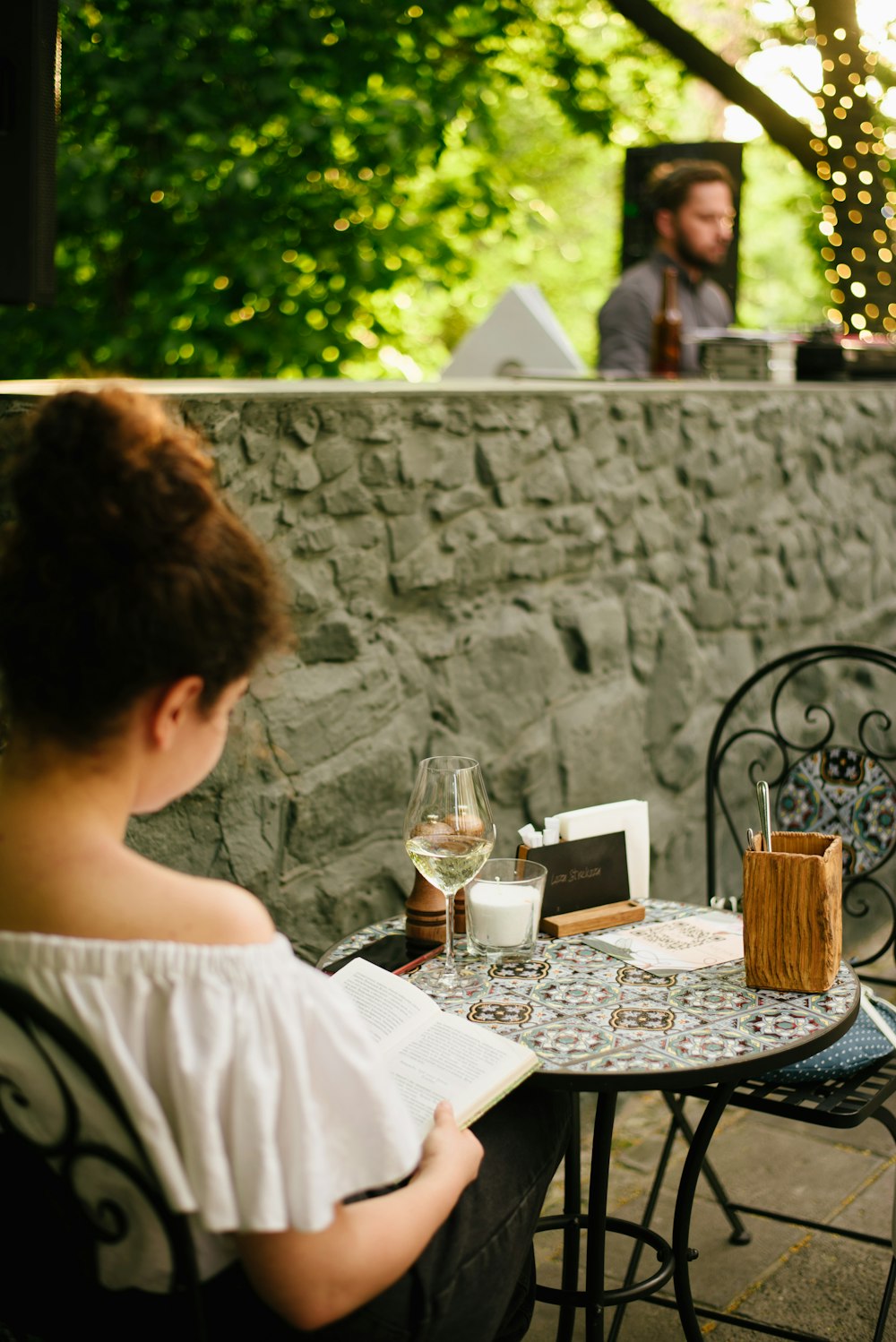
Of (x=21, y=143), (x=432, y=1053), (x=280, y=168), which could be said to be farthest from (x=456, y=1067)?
(x=280, y=168)

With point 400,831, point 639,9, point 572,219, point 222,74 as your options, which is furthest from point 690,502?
point 572,219

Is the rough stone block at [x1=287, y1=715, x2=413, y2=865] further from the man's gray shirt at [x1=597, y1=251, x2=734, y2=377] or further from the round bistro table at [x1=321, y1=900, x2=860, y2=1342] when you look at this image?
the man's gray shirt at [x1=597, y1=251, x2=734, y2=377]

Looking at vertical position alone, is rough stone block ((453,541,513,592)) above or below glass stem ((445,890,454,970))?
above

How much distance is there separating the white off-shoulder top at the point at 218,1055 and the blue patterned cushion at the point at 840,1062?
1.04 m

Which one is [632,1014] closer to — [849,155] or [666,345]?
[666,345]

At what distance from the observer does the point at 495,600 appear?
2.78 m

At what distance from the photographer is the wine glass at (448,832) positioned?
176cm

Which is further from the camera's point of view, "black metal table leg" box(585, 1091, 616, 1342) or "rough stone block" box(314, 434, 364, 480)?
"rough stone block" box(314, 434, 364, 480)

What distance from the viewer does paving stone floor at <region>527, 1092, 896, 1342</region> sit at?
90.7 inches

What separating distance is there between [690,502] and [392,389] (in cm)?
113

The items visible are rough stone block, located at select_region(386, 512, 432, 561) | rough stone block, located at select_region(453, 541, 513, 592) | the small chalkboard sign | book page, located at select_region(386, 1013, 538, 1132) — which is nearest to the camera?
book page, located at select_region(386, 1013, 538, 1132)

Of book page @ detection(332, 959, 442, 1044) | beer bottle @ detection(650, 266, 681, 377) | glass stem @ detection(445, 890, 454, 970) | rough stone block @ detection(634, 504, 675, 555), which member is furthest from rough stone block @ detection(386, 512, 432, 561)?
beer bottle @ detection(650, 266, 681, 377)

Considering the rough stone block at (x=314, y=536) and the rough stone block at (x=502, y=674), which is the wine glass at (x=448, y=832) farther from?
the rough stone block at (x=502, y=674)

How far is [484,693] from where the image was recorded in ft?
9.05
